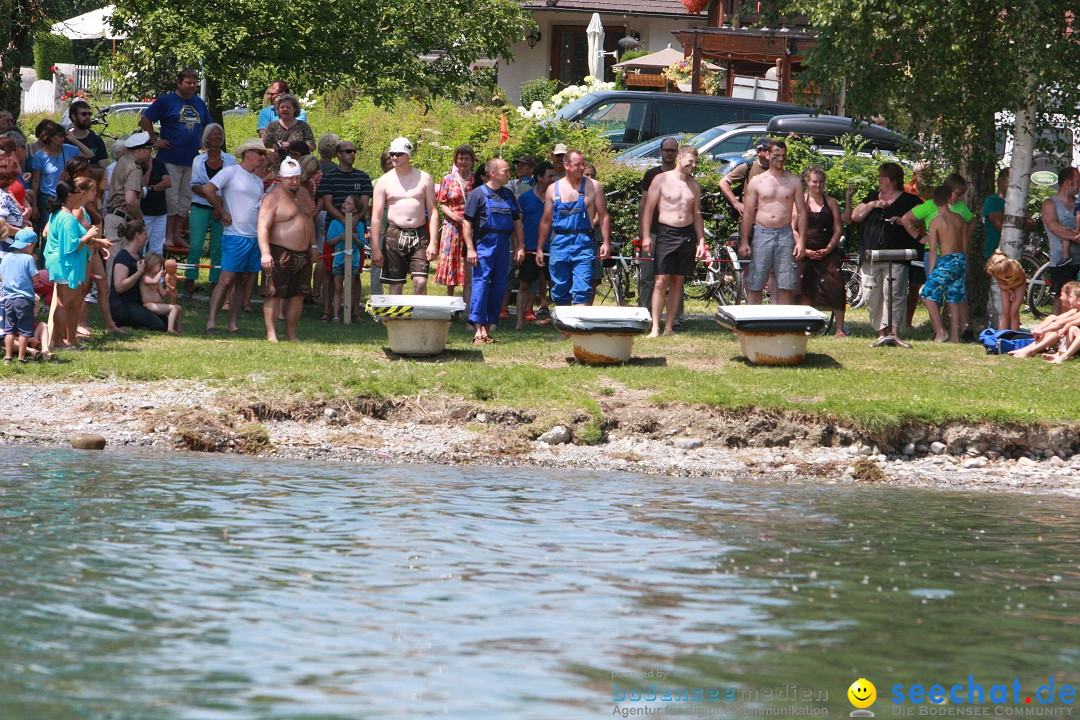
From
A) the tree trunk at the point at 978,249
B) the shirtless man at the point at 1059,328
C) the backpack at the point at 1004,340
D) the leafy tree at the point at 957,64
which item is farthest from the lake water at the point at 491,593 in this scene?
the tree trunk at the point at 978,249

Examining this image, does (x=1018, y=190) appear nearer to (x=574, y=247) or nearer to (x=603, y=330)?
(x=574, y=247)

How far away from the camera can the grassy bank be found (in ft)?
38.3

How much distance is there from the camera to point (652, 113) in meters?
24.6

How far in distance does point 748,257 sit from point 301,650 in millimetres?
10592

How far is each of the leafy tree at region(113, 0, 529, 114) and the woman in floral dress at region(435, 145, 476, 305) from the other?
3142 millimetres

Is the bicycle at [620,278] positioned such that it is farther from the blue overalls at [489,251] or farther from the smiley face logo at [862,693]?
the smiley face logo at [862,693]

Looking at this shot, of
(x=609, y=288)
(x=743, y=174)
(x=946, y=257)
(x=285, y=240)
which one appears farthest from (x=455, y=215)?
(x=946, y=257)

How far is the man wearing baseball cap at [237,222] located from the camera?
1434 cm

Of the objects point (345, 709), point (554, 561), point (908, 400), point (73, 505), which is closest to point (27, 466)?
point (73, 505)

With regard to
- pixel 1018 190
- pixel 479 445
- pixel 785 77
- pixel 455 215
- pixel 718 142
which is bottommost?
pixel 479 445

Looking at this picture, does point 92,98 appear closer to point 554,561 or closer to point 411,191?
point 411,191

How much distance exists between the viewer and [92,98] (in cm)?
3591

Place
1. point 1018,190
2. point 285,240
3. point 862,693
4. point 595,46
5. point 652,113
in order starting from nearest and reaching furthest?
point 862,693, point 285,240, point 1018,190, point 652,113, point 595,46

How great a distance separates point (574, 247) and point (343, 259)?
2.88 metres
